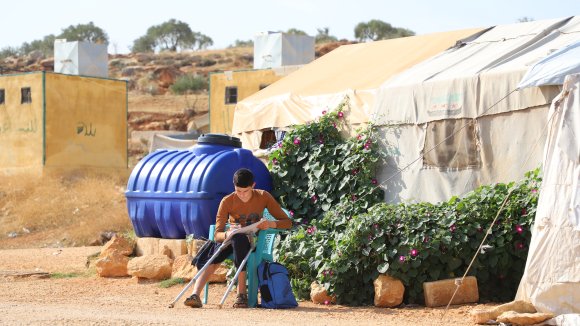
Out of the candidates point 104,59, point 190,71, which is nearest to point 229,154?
point 104,59

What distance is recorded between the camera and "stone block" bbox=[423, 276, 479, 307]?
876 cm

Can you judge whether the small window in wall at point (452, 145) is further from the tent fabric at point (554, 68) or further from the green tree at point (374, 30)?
the green tree at point (374, 30)

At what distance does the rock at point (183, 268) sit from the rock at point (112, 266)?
2.89ft

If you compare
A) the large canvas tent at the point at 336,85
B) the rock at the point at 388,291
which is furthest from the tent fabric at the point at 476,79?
the rock at the point at 388,291

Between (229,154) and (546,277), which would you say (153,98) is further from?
(546,277)

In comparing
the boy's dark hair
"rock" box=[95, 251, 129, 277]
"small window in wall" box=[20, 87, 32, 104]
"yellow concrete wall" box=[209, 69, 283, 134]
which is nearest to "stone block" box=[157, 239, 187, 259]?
"rock" box=[95, 251, 129, 277]

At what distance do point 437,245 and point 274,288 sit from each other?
58.3 inches

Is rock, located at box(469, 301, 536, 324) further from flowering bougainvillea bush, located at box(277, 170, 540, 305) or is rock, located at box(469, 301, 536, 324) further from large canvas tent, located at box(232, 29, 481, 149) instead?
large canvas tent, located at box(232, 29, 481, 149)

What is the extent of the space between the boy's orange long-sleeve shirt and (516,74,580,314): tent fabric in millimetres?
2193

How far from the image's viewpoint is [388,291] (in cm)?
891

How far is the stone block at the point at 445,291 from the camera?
876 cm

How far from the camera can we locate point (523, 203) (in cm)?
894

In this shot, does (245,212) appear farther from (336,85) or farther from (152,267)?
(336,85)

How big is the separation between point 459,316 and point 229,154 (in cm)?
420
